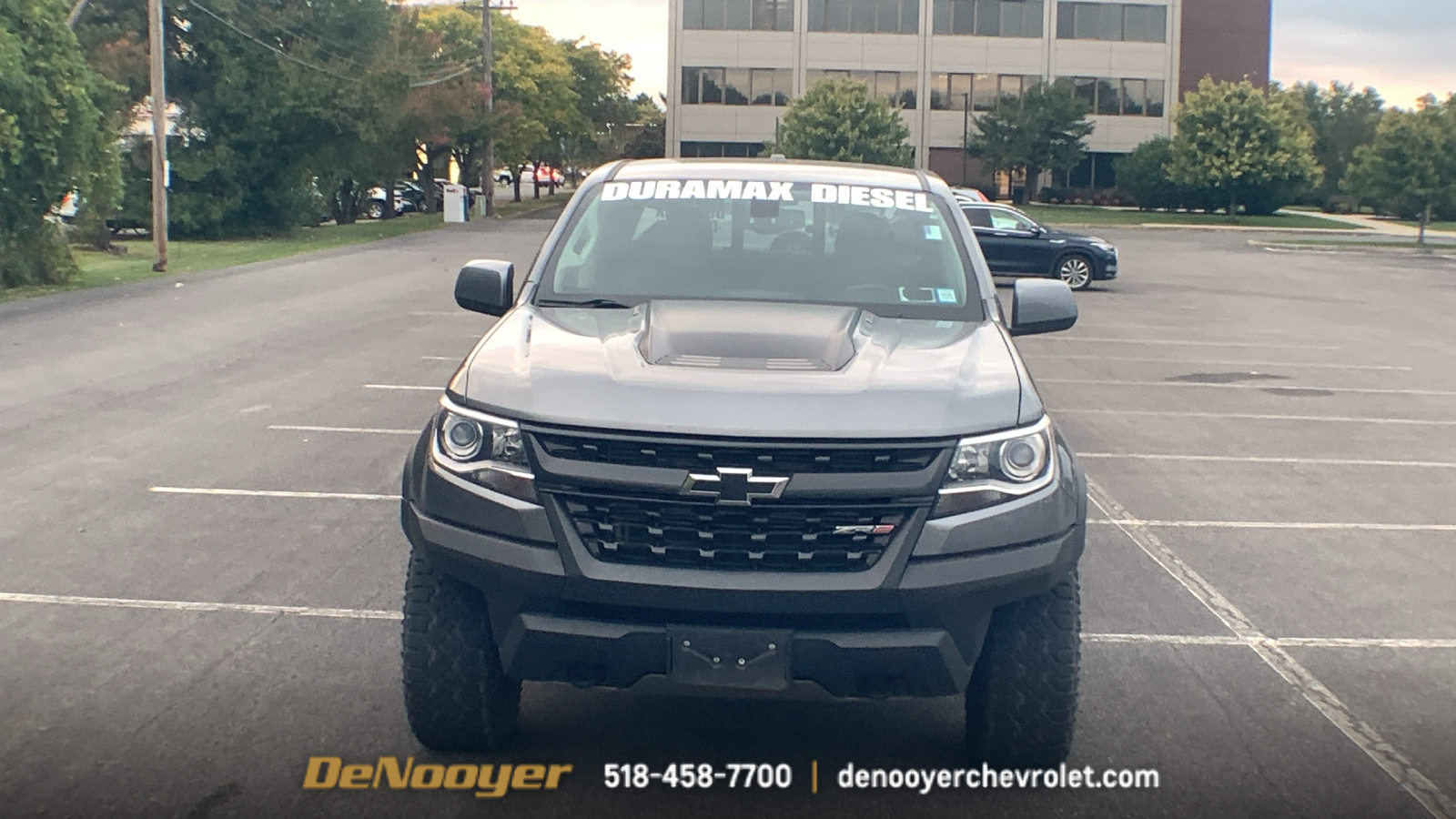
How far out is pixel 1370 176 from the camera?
50.2 m

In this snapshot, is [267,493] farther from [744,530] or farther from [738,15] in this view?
[738,15]

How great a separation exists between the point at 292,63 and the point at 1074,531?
3812 centimetres

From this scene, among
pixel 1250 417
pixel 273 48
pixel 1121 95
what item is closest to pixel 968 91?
pixel 1121 95

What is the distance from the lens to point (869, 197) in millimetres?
5840

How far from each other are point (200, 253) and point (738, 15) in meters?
44.1

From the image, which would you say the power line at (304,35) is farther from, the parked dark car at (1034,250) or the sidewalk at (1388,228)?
the sidewalk at (1388,228)

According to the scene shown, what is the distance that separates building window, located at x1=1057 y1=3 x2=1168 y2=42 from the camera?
245 ft

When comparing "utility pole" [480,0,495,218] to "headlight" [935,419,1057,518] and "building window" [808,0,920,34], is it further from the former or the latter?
"headlight" [935,419,1057,518]

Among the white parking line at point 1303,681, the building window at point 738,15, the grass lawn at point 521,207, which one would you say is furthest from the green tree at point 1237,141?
the white parking line at point 1303,681

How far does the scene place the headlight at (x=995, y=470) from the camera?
3.97 metres

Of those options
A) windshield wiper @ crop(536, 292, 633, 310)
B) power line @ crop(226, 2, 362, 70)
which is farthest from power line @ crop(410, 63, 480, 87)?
windshield wiper @ crop(536, 292, 633, 310)

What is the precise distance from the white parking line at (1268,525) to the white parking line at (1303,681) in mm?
78

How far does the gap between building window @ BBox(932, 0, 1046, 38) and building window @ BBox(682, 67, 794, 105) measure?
310 inches

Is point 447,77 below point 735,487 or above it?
above
